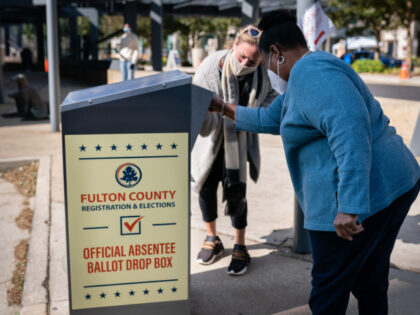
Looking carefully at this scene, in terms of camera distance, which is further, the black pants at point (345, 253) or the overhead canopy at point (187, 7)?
the overhead canopy at point (187, 7)

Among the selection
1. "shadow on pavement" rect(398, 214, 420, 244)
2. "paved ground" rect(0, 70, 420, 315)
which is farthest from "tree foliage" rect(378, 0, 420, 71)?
"shadow on pavement" rect(398, 214, 420, 244)

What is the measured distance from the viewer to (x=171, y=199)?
8.93 feet

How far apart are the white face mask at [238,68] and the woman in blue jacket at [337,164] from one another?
0.98m

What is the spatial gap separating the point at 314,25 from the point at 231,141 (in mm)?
1056

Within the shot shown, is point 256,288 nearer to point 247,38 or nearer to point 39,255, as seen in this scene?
point 247,38

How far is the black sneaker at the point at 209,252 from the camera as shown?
383cm

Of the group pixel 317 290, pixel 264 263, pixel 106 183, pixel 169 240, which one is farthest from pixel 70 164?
pixel 264 263

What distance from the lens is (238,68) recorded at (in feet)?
10.8

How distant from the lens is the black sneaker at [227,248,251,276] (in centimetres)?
366

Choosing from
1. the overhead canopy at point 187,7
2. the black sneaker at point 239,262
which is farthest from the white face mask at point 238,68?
the overhead canopy at point 187,7

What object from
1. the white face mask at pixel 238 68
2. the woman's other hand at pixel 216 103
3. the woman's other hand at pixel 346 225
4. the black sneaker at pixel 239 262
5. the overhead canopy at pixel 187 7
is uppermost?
the overhead canopy at pixel 187 7

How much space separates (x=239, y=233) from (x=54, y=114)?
6449mm

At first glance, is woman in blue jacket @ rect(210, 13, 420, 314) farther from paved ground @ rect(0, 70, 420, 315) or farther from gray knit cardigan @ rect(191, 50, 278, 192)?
gray knit cardigan @ rect(191, 50, 278, 192)

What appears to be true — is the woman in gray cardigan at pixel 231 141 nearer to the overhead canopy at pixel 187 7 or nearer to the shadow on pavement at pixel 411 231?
the shadow on pavement at pixel 411 231
